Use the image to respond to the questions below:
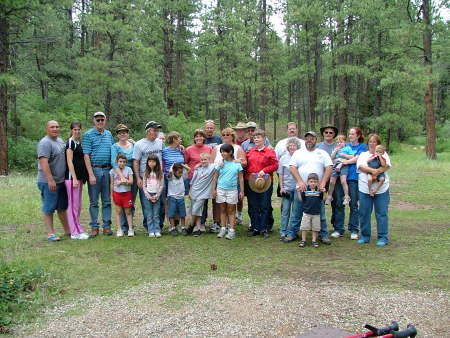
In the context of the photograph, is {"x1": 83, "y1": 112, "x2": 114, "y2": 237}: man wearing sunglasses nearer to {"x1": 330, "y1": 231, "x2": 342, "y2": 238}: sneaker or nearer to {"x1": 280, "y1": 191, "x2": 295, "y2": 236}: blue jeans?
{"x1": 280, "y1": 191, "x2": 295, "y2": 236}: blue jeans

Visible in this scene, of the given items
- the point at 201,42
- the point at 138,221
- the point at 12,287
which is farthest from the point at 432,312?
the point at 201,42

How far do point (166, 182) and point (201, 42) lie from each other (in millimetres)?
22681

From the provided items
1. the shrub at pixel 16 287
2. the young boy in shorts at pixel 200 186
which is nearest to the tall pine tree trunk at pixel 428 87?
the young boy in shorts at pixel 200 186

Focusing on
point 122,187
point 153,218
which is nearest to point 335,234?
point 153,218

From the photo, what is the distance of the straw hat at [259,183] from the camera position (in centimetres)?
700

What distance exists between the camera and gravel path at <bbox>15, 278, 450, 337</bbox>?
378 centimetres

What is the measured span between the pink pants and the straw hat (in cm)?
276

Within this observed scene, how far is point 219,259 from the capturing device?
588cm

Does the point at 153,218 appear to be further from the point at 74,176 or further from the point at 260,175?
the point at 260,175

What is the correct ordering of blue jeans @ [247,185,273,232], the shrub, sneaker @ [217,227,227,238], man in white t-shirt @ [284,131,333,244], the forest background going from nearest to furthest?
the shrub → man in white t-shirt @ [284,131,333,244] → sneaker @ [217,227,227,238] → blue jeans @ [247,185,273,232] → the forest background

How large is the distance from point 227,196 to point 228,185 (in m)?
0.18

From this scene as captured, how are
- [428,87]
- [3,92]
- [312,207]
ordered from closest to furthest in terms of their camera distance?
[312,207]
[3,92]
[428,87]

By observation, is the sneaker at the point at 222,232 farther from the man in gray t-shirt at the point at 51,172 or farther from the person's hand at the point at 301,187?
the man in gray t-shirt at the point at 51,172

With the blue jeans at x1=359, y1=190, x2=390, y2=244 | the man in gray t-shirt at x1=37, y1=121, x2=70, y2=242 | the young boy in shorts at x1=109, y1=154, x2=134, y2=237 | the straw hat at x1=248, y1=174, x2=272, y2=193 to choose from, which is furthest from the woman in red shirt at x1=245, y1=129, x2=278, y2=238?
→ the man in gray t-shirt at x1=37, y1=121, x2=70, y2=242
